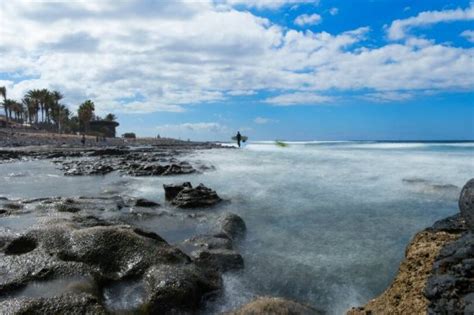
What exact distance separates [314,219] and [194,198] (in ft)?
16.7

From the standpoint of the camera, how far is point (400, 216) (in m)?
15.4

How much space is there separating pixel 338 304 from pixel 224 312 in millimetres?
2524

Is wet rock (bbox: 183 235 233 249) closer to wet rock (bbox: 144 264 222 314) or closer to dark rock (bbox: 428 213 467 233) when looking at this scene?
wet rock (bbox: 144 264 222 314)

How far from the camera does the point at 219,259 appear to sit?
943 cm

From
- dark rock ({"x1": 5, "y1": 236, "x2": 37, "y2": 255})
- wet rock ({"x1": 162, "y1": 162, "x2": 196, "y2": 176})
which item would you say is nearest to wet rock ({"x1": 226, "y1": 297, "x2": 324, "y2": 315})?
dark rock ({"x1": 5, "y1": 236, "x2": 37, "y2": 255})

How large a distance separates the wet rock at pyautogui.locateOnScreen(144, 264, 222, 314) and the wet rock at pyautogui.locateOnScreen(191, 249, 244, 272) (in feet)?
3.65

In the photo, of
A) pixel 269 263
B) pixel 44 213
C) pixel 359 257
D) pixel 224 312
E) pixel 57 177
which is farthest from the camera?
pixel 57 177

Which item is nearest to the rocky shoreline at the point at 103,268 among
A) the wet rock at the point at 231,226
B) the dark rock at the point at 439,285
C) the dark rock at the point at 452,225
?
the wet rock at the point at 231,226

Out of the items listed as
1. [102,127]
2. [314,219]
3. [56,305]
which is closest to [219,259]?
[56,305]

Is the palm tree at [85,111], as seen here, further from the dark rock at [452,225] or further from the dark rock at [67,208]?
the dark rock at [452,225]

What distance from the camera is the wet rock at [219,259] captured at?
30.2ft

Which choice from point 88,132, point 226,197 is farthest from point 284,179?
point 88,132

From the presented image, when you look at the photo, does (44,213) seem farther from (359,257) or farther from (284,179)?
(284,179)

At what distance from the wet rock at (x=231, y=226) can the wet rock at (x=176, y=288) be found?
12.8 feet
